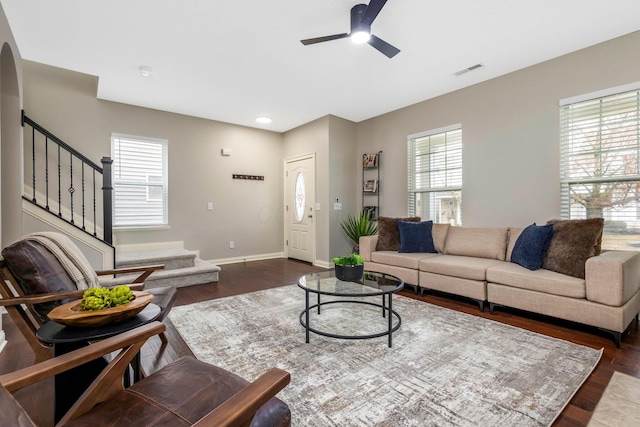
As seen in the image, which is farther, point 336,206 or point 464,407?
point 336,206

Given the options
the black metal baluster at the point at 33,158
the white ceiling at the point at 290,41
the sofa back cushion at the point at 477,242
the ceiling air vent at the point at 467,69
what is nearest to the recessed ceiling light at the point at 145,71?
the white ceiling at the point at 290,41

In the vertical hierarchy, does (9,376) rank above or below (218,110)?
below

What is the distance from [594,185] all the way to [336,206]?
3.45 meters

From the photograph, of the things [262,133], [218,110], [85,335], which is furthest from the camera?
[262,133]

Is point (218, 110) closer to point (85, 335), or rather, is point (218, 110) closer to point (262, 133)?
point (262, 133)

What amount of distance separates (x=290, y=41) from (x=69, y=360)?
120 inches

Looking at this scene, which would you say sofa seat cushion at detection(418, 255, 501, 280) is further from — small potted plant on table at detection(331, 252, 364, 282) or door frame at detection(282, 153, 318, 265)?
door frame at detection(282, 153, 318, 265)

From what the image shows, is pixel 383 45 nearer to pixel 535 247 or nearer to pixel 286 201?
pixel 535 247

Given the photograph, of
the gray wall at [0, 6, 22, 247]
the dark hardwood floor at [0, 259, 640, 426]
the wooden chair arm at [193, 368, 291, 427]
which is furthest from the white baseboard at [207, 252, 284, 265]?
the wooden chair arm at [193, 368, 291, 427]

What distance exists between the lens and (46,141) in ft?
13.3

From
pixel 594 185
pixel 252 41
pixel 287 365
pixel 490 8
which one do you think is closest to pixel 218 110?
pixel 252 41

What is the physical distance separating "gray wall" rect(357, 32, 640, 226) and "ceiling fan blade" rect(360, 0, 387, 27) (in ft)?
7.87

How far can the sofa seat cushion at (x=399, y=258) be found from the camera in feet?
12.3

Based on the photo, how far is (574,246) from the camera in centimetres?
273
